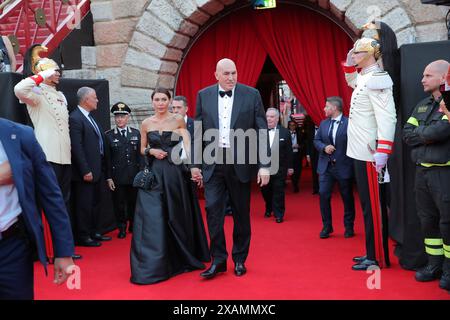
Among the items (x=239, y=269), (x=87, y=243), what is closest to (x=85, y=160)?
(x=87, y=243)

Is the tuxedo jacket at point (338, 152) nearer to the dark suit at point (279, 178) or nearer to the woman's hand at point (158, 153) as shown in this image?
the dark suit at point (279, 178)

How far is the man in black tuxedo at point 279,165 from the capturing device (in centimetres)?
702

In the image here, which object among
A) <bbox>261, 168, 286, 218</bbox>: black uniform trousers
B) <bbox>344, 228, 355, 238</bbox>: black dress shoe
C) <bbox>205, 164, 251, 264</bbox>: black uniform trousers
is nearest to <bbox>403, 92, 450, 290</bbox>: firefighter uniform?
<bbox>205, 164, 251, 264</bbox>: black uniform trousers

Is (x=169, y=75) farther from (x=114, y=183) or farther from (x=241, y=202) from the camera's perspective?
(x=241, y=202)

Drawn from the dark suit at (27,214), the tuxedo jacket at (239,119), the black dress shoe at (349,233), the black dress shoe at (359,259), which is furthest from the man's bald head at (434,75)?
the dark suit at (27,214)

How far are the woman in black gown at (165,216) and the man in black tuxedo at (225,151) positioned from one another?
37 cm

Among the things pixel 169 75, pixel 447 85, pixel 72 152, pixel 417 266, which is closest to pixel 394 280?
pixel 417 266

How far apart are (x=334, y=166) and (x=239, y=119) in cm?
202

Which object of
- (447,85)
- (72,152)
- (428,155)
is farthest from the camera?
(72,152)

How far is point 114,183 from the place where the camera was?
6.45 m

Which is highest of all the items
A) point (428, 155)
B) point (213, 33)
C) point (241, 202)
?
point (213, 33)

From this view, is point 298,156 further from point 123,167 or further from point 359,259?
point 359,259

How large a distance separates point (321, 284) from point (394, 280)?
56 centimetres

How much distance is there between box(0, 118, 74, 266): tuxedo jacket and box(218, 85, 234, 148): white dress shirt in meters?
2.04
